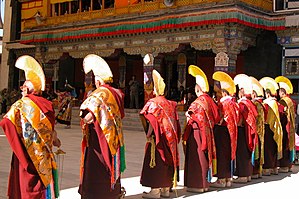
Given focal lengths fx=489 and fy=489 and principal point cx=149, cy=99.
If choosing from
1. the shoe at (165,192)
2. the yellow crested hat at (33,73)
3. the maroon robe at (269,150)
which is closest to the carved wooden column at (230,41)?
the maroon robe at (269,150)

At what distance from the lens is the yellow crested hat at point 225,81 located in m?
7.27

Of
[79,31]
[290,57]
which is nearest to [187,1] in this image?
[290,57]

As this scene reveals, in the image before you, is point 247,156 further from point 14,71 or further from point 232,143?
point 14,71

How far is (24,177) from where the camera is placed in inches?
175

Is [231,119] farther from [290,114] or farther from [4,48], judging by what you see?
[4,48]

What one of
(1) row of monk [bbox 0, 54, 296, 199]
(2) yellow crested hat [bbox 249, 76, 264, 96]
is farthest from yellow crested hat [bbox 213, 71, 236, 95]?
(2) yellow crested hat [bbox 249, 76, 264, 96]

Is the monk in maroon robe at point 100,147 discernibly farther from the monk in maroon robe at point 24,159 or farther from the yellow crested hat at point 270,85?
the yellow crested hat at point 270,85

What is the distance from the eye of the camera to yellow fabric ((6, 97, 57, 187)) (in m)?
4.45

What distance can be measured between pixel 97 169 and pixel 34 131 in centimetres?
101

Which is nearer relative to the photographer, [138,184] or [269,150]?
[138,184]

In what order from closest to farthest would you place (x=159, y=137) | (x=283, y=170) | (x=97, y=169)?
(x=97, y=169), (x=159, y=137), (x=283, y=170)

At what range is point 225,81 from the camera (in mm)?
7340

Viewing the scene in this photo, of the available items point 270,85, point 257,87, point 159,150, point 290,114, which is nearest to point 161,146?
point 159,150

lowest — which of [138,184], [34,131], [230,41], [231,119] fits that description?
[138,184]
